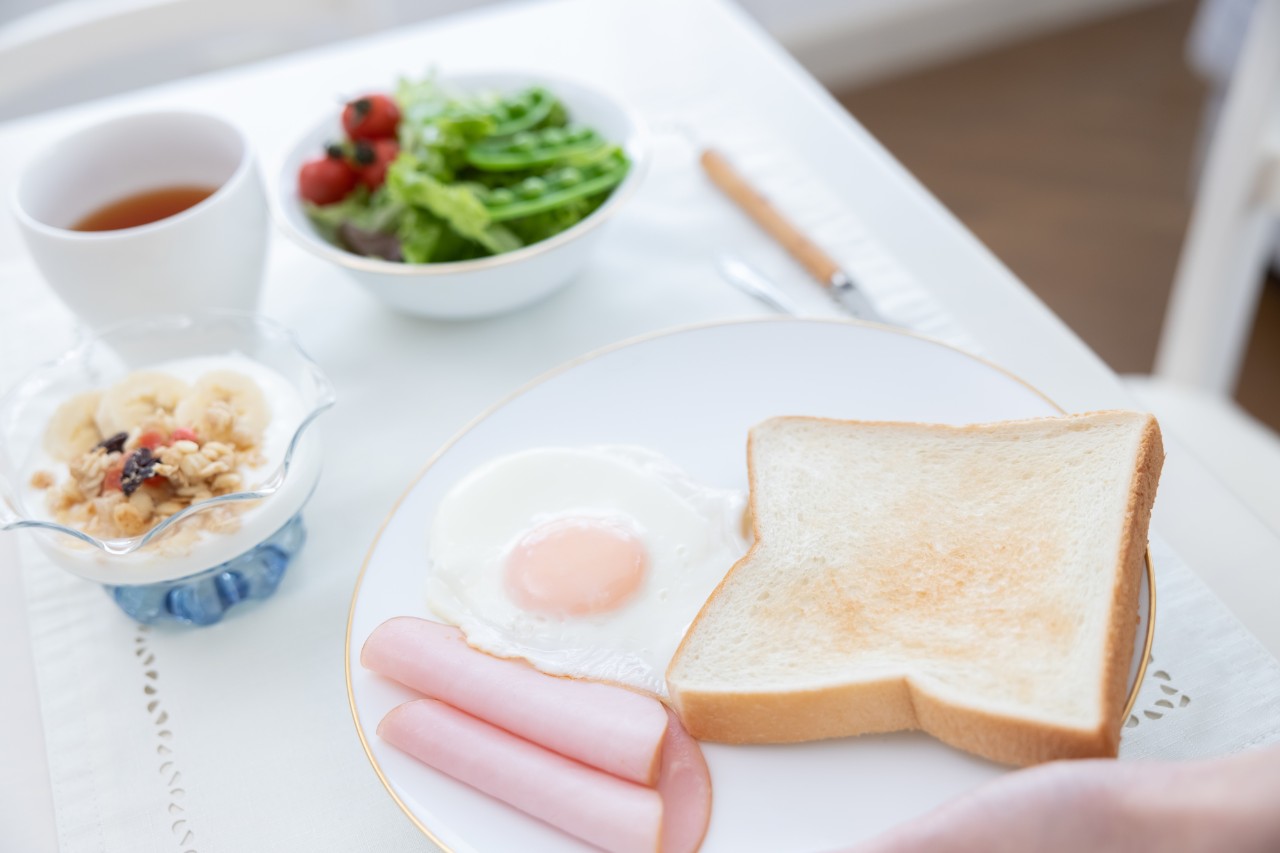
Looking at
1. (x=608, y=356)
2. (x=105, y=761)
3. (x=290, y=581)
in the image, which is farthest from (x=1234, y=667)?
(x=105, y=761)

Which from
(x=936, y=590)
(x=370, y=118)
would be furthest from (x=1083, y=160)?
(x=936, y=590)

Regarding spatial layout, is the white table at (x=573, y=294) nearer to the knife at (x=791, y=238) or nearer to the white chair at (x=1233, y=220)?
the knife at (x=791, y=238)

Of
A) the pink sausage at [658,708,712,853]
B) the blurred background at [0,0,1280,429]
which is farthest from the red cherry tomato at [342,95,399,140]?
the pink sausage at [658,708,712,853]

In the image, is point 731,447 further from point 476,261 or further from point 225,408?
point 225,408

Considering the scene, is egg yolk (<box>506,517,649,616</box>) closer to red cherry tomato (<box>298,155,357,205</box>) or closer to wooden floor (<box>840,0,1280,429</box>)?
red cherry tomato (<box>298,155,357,205</box>)

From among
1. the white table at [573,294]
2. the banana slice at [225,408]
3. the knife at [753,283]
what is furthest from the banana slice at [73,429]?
the knife at [753,283]

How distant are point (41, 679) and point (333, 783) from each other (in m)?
0.41

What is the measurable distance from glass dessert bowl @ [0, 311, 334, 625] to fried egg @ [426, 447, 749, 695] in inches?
8.4

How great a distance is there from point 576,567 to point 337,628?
1.06ft

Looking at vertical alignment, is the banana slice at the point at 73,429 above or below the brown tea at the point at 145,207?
below

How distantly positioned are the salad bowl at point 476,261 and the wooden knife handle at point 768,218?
210mm

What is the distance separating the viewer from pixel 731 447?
1325mm

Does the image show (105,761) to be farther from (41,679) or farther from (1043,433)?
(1043,433)

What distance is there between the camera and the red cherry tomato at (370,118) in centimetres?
170
